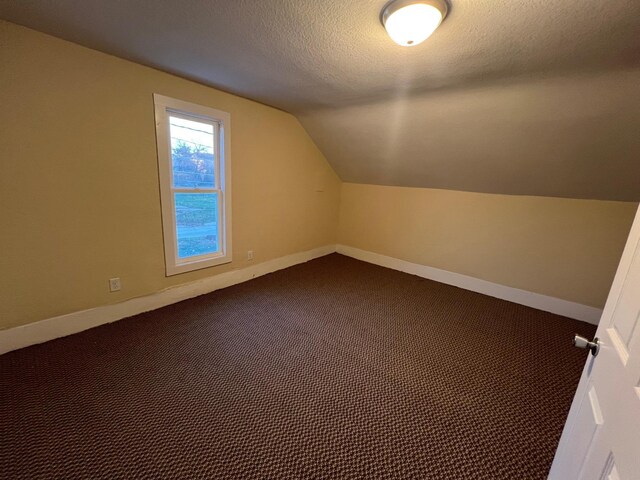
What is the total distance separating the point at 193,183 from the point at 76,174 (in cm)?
92

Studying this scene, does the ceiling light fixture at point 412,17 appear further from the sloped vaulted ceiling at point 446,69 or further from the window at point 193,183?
the window at point 193,183

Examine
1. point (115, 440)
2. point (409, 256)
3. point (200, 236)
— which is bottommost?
point (115, 440)

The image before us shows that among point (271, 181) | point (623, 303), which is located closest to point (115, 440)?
point (623, 303)

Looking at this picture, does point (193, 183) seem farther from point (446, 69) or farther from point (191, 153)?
point (446, 69)

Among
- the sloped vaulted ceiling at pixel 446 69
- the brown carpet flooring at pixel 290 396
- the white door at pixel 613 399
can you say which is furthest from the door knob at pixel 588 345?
the sloped vaulted ceiling at pixel 446 69

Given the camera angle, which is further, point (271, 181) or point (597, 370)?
point (271, 181)

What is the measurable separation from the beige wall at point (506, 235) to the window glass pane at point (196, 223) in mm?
2392

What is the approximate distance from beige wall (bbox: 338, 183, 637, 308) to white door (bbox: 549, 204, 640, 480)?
2.61m

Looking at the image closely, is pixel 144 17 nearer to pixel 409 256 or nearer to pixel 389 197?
pixel 389 197

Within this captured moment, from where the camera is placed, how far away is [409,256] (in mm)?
4047

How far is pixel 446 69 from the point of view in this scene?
1.85m

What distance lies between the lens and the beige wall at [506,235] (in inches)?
108

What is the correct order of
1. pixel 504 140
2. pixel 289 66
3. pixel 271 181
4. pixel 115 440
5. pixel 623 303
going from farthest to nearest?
1. pixel 271 181
2. pixel 504 140
3. pixel 289 66
4. pixel 115 440
5. pixel 623 303

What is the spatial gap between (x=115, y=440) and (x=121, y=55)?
2561mm
